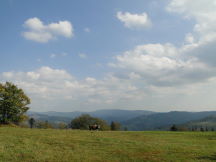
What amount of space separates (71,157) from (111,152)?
14.9 ft

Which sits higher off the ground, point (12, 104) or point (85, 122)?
point (12, 104)

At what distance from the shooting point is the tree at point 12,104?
66.1m

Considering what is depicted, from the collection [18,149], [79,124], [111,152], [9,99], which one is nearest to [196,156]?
[111,152]

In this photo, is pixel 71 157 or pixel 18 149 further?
pixel 18 149

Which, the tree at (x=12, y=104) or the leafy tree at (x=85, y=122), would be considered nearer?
the tree at (x=12, y=104)

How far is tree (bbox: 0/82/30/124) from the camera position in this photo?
217ft

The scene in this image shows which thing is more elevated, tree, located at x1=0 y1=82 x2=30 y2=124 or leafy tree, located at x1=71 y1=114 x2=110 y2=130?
tree, located at x1=0 y1=82 x2=30 y2=124

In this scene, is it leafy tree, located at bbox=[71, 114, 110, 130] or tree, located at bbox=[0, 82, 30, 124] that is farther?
leafy tree, located at bbox=[71, 114, 110, 130]

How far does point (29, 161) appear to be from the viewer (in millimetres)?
16141

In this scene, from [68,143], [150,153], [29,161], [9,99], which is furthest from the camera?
[9,99]

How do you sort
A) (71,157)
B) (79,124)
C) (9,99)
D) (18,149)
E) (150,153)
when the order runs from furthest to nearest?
(79,124)
(9,99)
(150,153)
(18,149)
(71,157)

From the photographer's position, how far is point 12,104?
66625mm

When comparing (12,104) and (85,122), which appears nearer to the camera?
(12,104)

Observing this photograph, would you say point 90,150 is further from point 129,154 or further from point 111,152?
point 129,154
